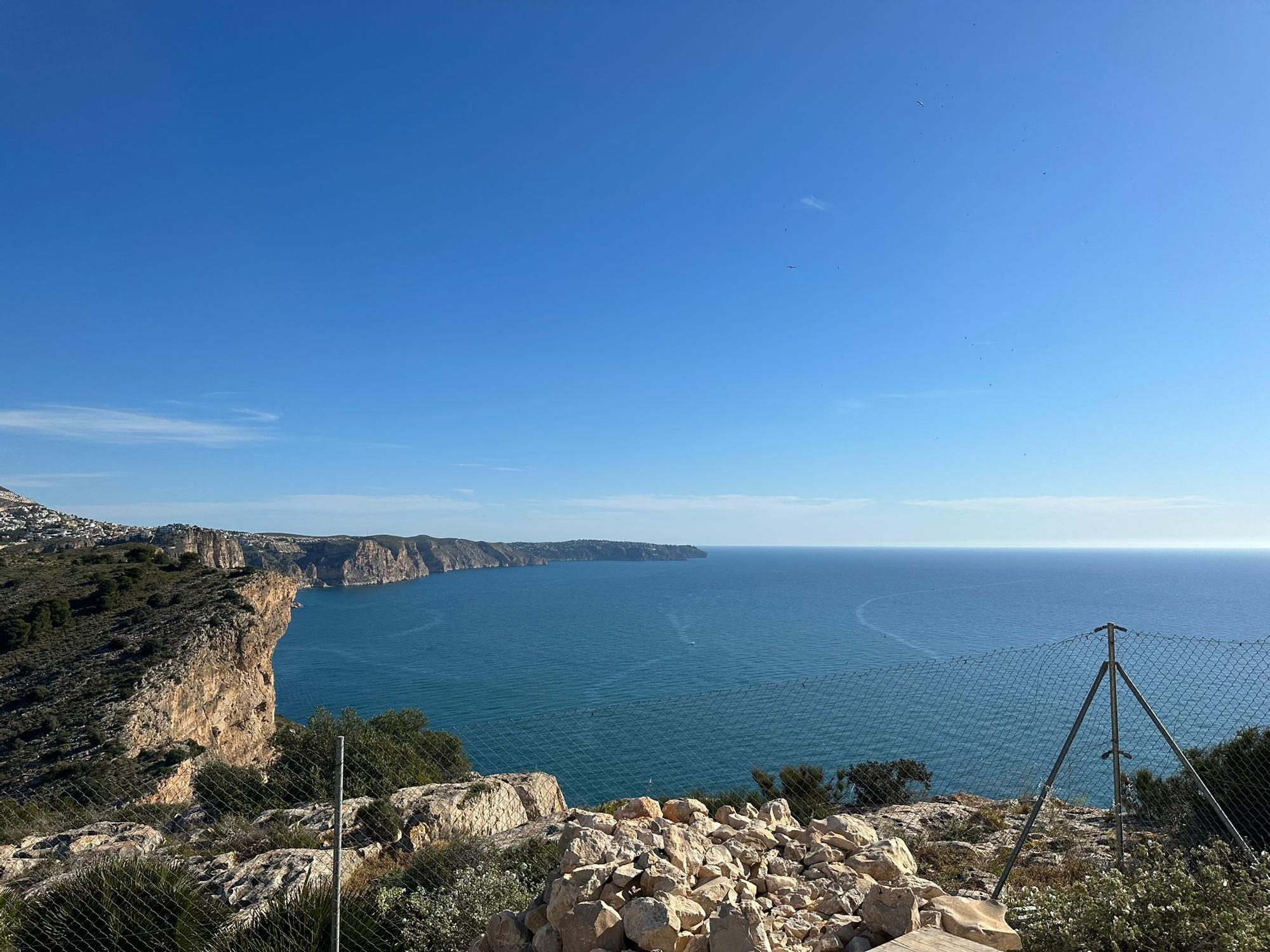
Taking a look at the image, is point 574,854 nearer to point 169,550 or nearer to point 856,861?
point 856,861

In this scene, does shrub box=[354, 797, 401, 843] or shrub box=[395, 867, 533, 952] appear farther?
shrub box=[354, 797, 401, 843]

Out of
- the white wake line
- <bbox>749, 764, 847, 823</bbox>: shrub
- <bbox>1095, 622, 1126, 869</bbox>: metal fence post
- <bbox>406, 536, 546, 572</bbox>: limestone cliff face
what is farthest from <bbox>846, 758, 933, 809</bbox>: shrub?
<bbox>406, 536, 546, 572</bbox>: limestone cliff face

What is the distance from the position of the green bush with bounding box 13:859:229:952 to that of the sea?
7.70ft

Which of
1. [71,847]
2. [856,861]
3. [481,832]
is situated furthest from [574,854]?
[71,847]

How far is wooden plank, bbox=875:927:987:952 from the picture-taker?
11.6ft

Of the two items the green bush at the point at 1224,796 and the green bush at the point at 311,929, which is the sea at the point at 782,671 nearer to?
the green bush at the point at 1224,796

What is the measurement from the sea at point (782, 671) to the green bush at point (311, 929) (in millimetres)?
1444

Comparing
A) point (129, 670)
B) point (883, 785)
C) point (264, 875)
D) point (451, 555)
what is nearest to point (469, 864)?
point (264, 875)

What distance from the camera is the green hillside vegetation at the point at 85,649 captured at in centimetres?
1966

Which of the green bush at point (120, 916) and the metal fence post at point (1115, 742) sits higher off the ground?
the metal fence post at point (1115, 742)

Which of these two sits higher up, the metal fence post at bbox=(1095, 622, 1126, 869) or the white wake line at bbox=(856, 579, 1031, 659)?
the metal fence post at bbox=(1095, 622, 1126, 869)

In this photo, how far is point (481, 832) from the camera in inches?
332

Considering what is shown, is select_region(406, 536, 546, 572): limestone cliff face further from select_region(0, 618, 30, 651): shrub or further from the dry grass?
the dry grass

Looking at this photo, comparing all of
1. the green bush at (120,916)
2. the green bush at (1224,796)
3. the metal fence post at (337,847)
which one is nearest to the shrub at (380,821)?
the green bush at (120,916)
